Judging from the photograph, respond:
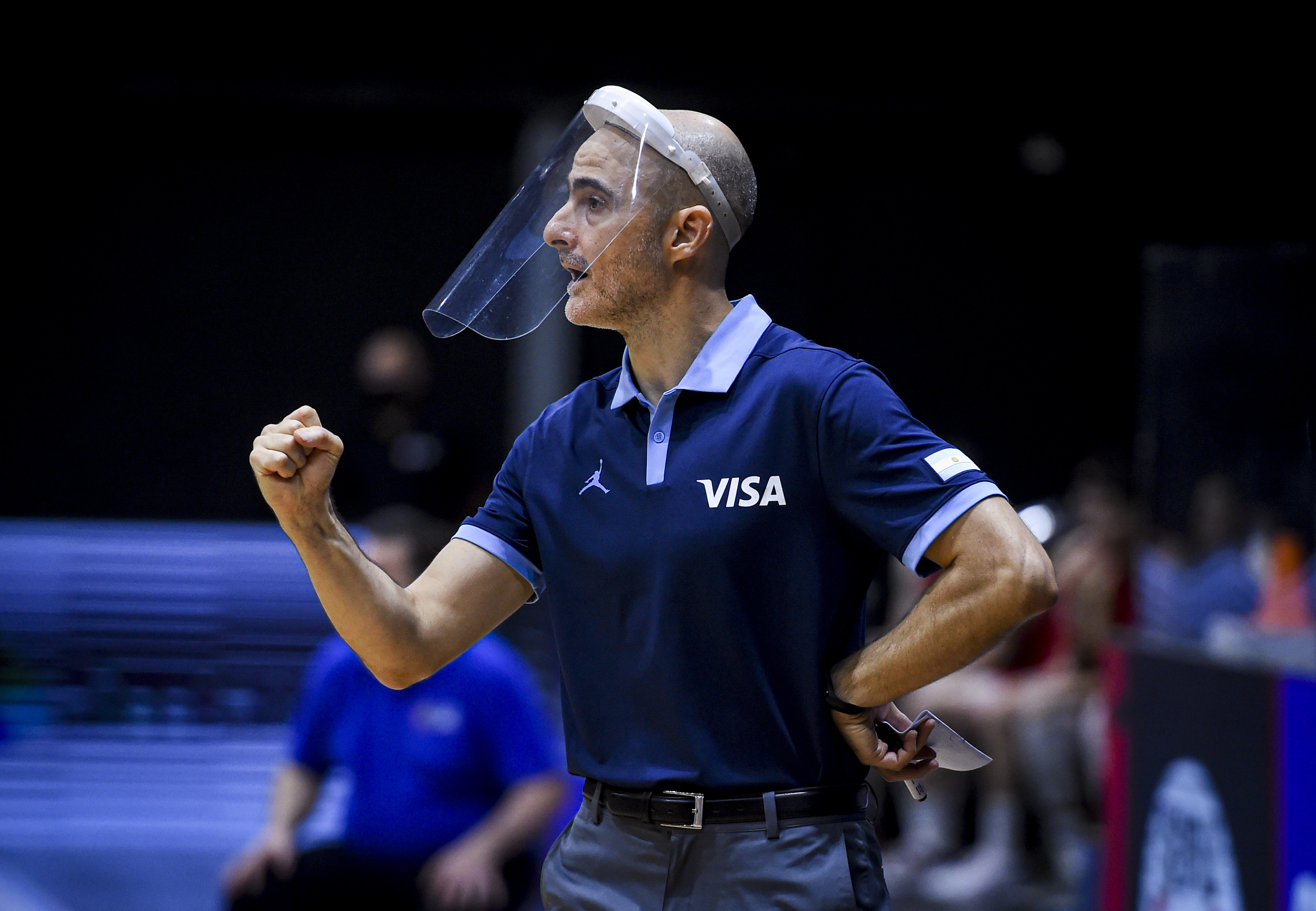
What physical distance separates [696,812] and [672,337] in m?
0.57

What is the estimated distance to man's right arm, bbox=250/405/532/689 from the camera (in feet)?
5.08

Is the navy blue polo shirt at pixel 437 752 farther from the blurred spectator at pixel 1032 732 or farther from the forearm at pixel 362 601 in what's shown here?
the forearm at pixel 362 601

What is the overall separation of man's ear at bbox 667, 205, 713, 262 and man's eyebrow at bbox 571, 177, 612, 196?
9 centimetres

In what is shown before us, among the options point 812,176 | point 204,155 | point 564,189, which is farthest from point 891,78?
point 564,189

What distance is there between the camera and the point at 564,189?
5.95ft

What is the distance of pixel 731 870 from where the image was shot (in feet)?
5.14

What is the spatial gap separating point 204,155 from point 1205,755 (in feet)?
15.5

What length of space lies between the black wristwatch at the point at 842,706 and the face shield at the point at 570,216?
571mm

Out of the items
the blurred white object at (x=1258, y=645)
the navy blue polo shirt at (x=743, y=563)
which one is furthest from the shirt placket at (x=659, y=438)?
the blurred white object at (x=1258, y=645)

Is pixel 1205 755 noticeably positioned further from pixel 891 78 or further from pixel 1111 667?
pixel 891 78

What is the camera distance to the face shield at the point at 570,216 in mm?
1705

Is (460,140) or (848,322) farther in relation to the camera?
(848,322)

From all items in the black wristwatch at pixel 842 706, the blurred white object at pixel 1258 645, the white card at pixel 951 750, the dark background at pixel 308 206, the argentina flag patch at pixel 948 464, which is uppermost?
the dark background at pixel 308 206

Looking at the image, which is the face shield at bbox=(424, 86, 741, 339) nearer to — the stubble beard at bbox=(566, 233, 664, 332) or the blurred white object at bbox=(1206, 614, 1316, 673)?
the stubble beard at bbox=(566, 233, 664, 332)
